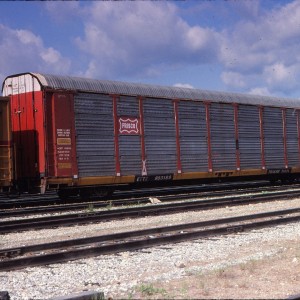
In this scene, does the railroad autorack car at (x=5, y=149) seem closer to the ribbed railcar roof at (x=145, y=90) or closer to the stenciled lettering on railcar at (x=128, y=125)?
the ribbed railcar roof at (x=145, y=90)

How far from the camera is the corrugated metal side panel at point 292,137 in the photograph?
2272cm

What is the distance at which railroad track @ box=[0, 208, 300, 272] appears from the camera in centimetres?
736

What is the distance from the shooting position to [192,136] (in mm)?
18953

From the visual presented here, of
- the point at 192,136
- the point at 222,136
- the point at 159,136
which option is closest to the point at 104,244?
the point at 159,136

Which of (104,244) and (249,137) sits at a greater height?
(249,137)

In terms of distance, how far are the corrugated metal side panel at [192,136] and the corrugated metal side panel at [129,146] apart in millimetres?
1970

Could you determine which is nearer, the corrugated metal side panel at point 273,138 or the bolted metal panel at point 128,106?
the bolted metal panel at point 128,106

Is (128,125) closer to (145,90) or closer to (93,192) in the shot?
(145,90)

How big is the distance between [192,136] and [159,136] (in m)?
1.60

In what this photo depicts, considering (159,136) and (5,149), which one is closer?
(5,149)

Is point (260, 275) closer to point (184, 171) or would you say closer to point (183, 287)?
point (183, 287)

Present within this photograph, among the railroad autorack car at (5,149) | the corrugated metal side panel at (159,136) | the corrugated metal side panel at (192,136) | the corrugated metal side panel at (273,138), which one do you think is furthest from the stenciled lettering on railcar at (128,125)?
the corrugated metal side panel at (273,138)

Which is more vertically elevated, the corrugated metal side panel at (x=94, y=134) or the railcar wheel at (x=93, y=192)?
the corrugated metal side panel at (x=94, y=134)

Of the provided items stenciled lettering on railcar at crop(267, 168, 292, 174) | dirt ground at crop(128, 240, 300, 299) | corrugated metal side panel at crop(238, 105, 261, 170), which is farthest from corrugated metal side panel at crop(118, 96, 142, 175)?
dirt ground at crop(128, 240, 300, 299)
